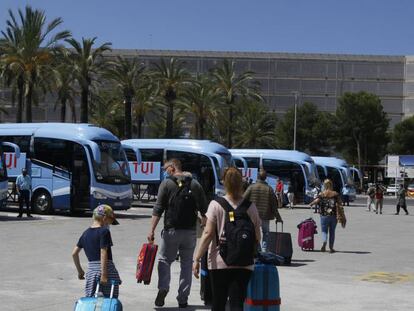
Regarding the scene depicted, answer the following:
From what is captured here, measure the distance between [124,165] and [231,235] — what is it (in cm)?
2249

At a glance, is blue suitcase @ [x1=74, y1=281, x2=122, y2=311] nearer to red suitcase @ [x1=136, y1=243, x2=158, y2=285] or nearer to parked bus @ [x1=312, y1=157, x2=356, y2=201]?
red suitcase @ [x1=136, y1=243, x2=158, y2=285]

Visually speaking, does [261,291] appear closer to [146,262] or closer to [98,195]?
[146,262]

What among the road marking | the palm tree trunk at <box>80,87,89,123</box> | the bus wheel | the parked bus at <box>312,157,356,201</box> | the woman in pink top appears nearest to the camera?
the woman in pink top

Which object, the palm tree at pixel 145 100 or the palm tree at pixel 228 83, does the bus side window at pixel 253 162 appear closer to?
the palm tree at pixel 145 100

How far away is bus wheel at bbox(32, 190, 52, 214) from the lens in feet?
92.4

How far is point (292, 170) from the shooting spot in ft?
156

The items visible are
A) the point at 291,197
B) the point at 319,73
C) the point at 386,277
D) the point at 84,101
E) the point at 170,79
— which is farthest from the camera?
the point at 319,73

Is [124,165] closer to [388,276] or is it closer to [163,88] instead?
[388,276]

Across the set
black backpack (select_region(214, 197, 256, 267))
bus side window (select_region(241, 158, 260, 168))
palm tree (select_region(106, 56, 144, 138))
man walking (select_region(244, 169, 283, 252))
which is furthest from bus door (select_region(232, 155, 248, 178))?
black backpack (select_region(214, 197, 256, 267))

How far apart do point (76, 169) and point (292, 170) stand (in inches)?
876

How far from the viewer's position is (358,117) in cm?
8700

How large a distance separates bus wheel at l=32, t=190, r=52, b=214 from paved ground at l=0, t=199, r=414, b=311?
20.7 feet

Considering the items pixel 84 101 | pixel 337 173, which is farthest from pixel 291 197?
pixel 84 101

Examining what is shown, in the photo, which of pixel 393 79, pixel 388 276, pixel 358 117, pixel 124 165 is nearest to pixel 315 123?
pixel 358 117
